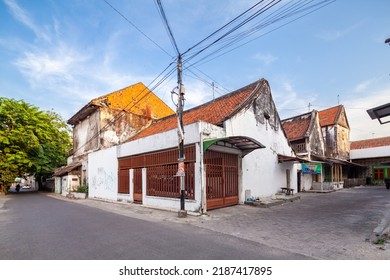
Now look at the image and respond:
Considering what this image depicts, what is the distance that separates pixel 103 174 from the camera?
19.8m

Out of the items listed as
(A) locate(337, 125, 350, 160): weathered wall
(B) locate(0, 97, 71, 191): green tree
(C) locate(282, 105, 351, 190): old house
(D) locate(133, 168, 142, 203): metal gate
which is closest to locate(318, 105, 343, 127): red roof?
(C) locate(282, 105, 351, 190): old house

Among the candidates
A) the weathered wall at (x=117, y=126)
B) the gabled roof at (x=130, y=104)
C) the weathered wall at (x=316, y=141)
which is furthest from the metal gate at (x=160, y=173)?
the weathered wall at (x=316, y=141)

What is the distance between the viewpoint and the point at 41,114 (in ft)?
99.4

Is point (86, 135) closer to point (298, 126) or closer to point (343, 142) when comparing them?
point (298, 126)

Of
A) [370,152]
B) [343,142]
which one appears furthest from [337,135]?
[370,152]

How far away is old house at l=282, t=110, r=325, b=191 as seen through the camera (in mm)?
22488

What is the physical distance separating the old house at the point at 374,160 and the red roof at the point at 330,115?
6.02 m

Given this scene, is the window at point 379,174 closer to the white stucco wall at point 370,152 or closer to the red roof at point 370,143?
the white stucco wall at point 370,152

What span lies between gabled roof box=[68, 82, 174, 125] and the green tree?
4691 mm

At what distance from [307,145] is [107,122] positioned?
64.2 feet

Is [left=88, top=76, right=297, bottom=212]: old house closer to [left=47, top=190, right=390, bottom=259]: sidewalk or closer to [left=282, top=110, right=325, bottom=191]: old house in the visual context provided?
[left=47, top=190, right=390, bottom=259]: sidewalk

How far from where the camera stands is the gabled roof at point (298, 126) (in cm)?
2478
